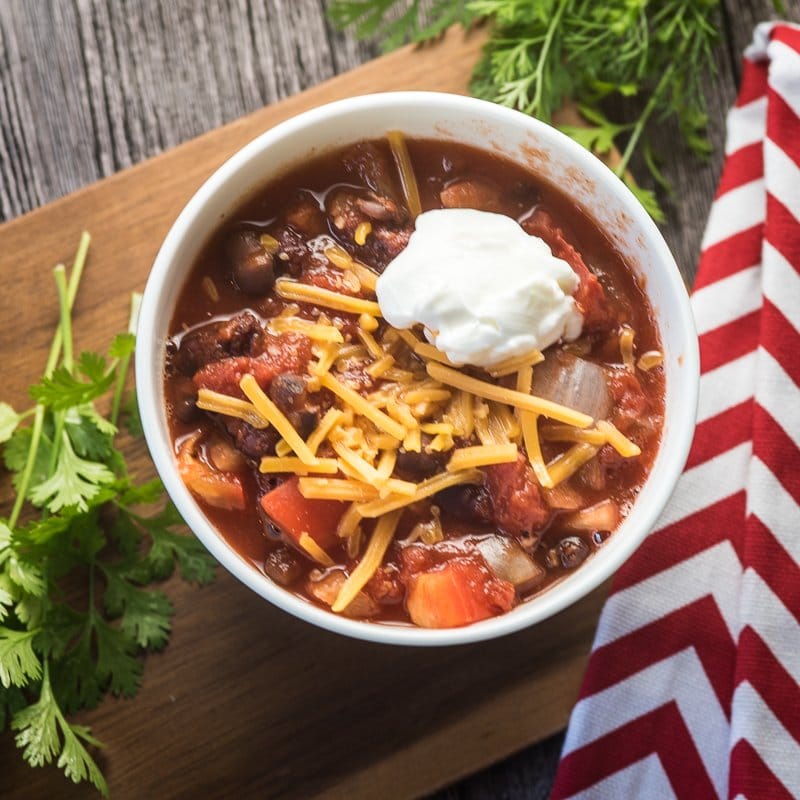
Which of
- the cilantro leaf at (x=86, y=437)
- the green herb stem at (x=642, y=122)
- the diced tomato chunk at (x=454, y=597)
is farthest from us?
the green herb stem at (x=642, y=122)

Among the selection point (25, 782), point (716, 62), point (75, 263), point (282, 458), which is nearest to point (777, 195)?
point (716, 62)

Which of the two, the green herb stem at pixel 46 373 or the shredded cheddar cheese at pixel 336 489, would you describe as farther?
the green herb stem at pixel 46 373

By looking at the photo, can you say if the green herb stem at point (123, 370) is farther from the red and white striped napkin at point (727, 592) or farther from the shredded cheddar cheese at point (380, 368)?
the red and white striped napkin at point (727, 592)

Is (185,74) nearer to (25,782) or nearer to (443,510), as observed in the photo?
(443,510)

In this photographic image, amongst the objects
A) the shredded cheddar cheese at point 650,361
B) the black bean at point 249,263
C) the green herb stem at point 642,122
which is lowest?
the shredded cheddar cheese at point 650,361

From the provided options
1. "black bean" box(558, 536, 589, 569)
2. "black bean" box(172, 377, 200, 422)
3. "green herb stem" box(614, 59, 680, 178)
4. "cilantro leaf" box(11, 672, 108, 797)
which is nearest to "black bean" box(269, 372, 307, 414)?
"black bean" box(172, 377, 200, 422)

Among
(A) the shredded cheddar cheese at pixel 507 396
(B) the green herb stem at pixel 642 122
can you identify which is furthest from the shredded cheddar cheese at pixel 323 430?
(B) the green herb stem at pixel 642 122
